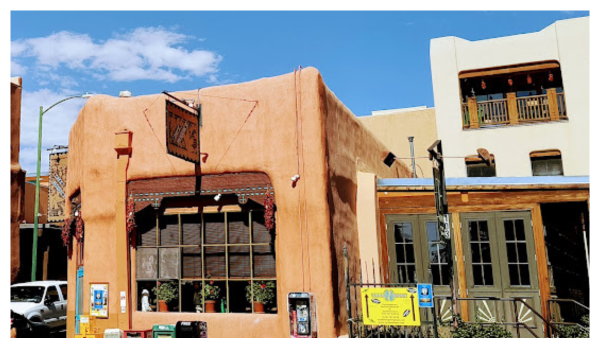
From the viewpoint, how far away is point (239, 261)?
11.0 metres

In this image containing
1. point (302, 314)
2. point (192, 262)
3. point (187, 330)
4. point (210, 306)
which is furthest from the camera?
point (192, 262)

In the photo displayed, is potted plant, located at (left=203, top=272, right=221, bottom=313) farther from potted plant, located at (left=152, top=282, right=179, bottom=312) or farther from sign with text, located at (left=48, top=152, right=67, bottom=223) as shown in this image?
sign with text, located at (left=48, top=152, right=67, bottom=223)

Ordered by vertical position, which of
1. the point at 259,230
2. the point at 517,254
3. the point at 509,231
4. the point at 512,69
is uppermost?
the point at 512,69

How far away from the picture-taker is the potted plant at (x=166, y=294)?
1125cm

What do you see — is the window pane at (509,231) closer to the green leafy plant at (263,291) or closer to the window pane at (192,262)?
the green leafy plant at (263,291)

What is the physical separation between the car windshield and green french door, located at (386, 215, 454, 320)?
1025 cm

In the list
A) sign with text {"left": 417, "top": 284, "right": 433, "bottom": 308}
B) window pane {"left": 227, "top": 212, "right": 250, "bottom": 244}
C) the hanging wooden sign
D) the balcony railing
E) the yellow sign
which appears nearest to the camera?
sign with text {"left": 417, "top": 284, "right": 433, "bottom": 308}

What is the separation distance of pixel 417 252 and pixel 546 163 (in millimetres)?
8990

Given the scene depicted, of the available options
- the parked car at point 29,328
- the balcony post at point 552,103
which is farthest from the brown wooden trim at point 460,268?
the parked car at point 29,328

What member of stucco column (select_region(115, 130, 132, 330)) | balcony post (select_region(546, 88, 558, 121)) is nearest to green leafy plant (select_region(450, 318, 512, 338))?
stucco column (select_region(115, 130, 132, 330))

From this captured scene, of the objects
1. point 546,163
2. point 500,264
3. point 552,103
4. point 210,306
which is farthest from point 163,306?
point 552,103

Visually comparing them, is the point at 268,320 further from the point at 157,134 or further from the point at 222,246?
the point at 157,134

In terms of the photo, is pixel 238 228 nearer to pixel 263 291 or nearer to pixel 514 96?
pixel 263 291

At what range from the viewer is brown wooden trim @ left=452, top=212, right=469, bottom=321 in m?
11.5
